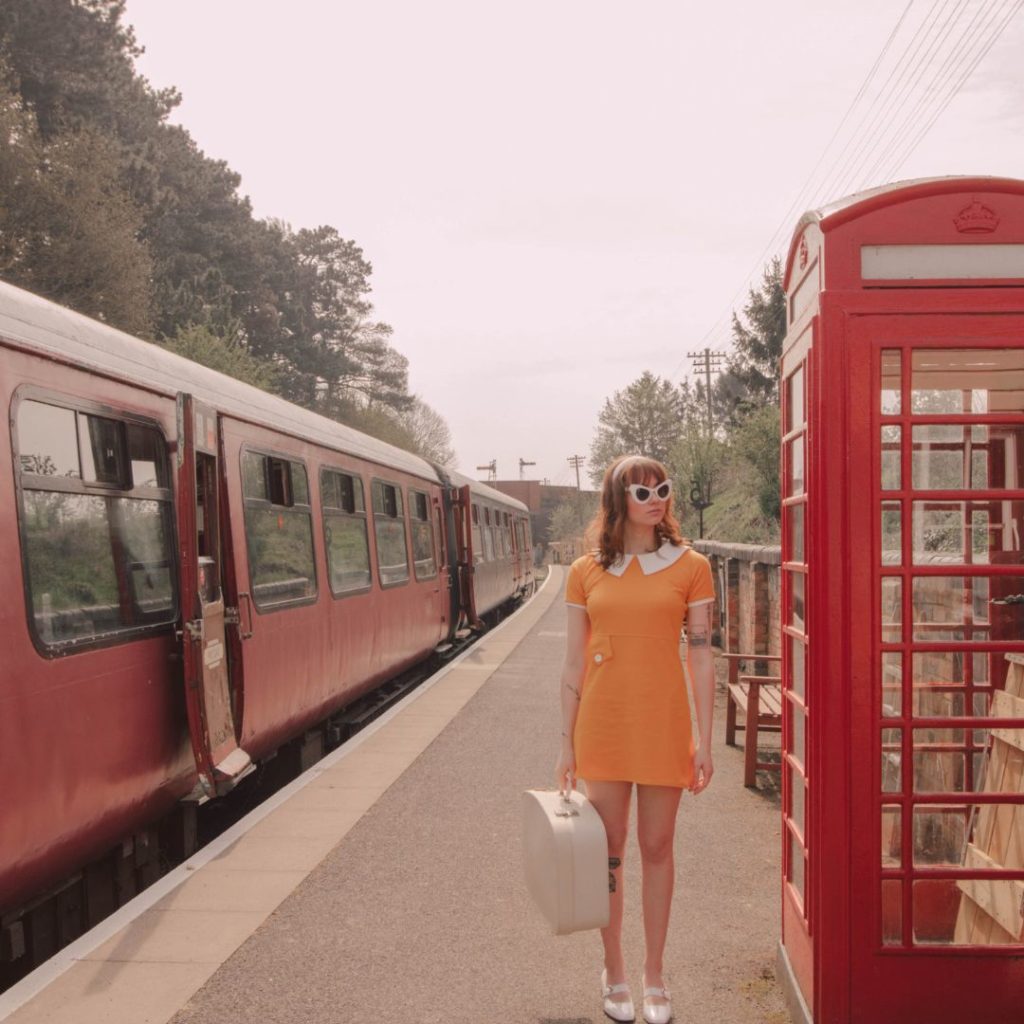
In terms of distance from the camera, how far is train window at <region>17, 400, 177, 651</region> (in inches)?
181

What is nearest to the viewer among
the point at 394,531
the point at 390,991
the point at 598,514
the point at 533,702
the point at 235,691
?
the point at 598,514

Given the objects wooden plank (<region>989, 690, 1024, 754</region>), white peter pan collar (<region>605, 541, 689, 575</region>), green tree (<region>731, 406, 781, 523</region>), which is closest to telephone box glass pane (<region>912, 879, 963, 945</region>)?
wooden plank (<region>989, 690, 1024, 754</region>)

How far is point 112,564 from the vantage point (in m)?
5.27

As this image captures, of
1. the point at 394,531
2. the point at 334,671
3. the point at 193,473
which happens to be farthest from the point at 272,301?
the point at 193,473

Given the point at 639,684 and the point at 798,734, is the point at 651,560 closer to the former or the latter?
the point at 639,684

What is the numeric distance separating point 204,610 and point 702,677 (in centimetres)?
292

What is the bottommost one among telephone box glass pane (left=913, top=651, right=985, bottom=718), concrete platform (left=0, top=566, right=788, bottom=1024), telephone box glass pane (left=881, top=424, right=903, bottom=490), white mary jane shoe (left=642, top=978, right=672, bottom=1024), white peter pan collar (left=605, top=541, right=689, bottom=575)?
concrete platform (left=0, top=566, right=788, bottom=1024)

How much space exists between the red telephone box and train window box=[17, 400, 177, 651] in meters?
2.88

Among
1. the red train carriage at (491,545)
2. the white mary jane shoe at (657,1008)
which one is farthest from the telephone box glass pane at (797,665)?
the red train carriage at (491,545)

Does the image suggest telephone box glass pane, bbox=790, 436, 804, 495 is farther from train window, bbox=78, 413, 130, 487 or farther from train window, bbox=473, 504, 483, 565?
train window, bbox=473, 504, 483, 565

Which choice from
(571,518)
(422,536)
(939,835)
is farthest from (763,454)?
(571,518)

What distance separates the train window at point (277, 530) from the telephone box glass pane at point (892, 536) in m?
4.59

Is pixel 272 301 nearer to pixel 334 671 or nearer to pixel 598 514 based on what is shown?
pixel 334 671

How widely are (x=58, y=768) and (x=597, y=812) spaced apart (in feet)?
7.22
